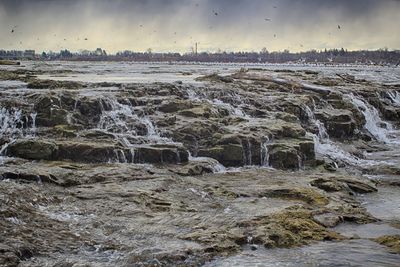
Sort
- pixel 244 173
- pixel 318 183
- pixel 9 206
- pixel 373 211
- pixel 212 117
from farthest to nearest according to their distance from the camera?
pixel 212 117 < pixel 244 173 < pixel 318 183 < pixel 373 211 < pixel 9 206

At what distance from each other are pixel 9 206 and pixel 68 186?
2767 millimetres

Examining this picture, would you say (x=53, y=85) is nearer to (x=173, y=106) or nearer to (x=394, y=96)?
(x=173, y=106)

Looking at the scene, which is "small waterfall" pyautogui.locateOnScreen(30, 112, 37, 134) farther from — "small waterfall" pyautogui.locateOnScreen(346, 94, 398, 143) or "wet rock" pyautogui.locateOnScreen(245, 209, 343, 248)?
"small waterfall" pyautogui.locateOnScreen(346, 94, 398, 143)

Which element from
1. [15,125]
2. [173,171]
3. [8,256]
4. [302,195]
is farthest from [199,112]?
[8,256]

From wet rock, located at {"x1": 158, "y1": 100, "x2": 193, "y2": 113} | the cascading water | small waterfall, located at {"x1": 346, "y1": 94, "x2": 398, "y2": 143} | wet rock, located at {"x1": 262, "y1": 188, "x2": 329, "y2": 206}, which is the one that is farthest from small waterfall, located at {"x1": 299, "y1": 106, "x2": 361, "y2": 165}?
the cascading water

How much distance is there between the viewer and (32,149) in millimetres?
16031

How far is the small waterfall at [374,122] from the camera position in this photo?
26.6 meters

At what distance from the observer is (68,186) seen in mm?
13398

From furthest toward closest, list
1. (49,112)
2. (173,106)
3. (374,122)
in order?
(374,122)
(173,106)
(49,112)

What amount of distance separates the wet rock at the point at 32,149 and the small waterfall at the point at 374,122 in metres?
17.4

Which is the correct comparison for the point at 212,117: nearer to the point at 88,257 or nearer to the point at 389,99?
the point at 88,257

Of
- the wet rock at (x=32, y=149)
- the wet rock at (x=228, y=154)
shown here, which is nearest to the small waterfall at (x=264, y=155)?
the wet rock at (x=228, y=154)

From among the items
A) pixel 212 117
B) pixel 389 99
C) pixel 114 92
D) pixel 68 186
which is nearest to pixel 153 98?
pixel 114 92

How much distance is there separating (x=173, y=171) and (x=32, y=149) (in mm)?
4781
